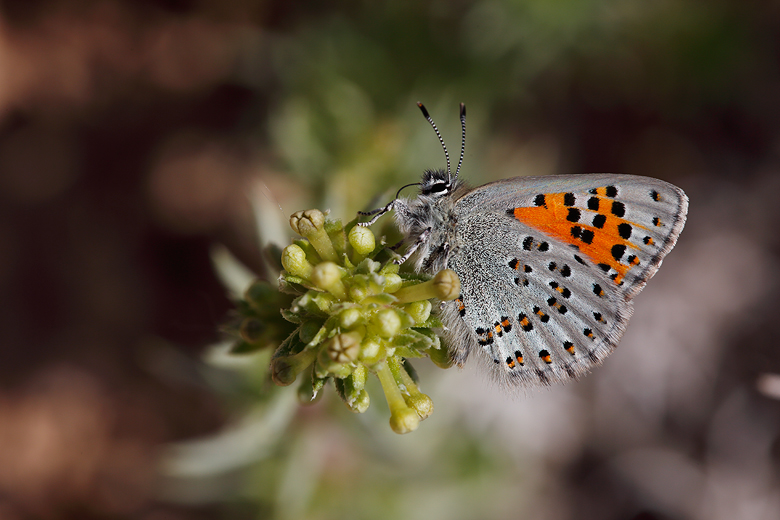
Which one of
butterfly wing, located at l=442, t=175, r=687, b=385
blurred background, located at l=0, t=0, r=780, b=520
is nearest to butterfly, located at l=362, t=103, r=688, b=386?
butterfly wing, located at l=442, t=175, r=687, b=385

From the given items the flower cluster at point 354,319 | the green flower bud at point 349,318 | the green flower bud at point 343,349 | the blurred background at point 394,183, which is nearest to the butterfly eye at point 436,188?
the flower cluster at point 354,319

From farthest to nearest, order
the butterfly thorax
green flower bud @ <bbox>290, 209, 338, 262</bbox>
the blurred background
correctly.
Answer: the blurred background
the butterfly thorax
green flower bud @ <bbox>290, 209, 338, 262</bbox>

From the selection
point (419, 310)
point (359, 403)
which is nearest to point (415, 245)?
point (419, 310)

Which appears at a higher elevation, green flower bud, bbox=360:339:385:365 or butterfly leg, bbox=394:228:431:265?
butterfly leg, bbox=394:228:431:265

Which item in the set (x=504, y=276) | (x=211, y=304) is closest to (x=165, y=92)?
(x=211, y=304)

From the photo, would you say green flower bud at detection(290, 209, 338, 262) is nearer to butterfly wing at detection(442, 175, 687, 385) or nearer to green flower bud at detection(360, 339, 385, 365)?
green flower bud at detection(360, 339, 385, 365)

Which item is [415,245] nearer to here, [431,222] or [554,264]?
[431,222]

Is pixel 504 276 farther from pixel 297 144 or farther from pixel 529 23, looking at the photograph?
pixel 529 23
